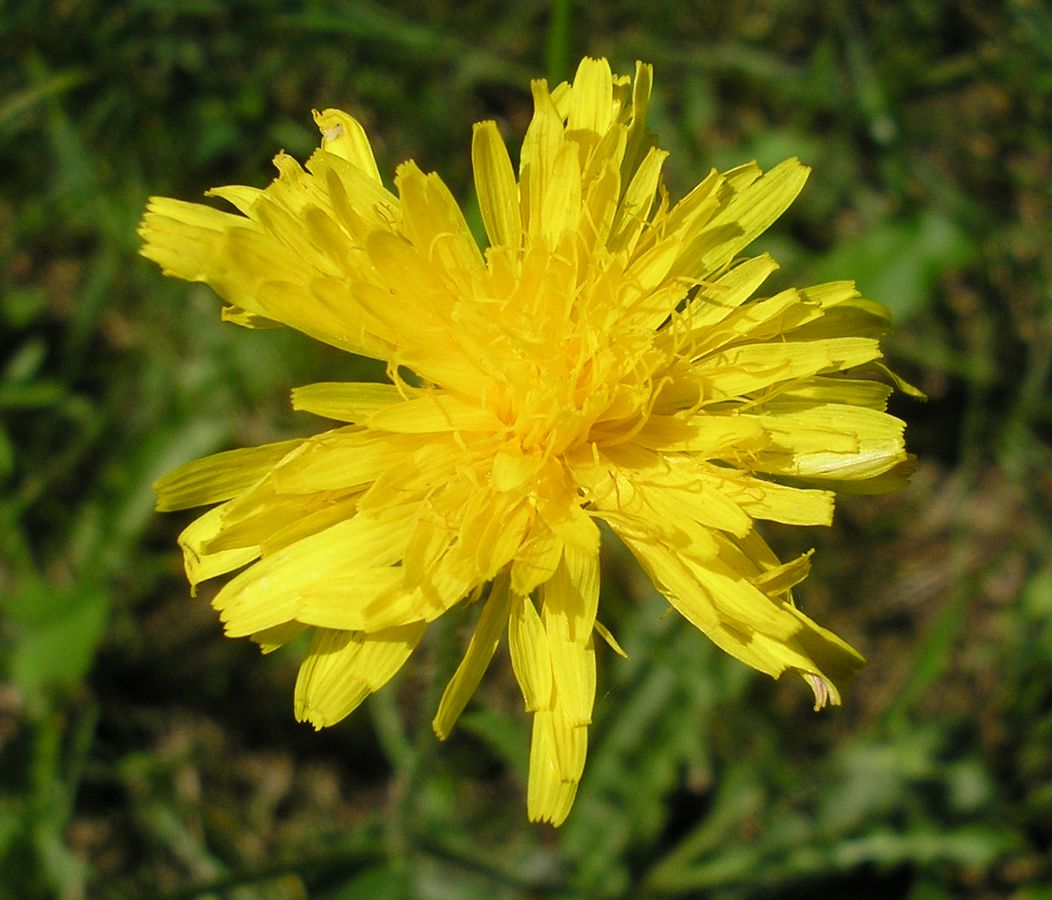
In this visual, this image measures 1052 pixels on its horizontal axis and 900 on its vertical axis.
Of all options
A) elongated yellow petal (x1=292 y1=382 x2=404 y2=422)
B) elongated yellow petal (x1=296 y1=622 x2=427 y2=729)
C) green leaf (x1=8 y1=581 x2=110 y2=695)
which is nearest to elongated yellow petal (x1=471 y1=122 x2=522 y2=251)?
elongated yellow petal (x1=292 y1=382 x2=404 y2=422)

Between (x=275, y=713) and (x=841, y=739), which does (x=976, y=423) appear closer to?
(x=841, y=739)

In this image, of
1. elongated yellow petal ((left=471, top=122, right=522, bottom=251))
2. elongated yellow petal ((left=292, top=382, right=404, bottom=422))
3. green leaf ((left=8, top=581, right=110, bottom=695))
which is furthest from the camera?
green leaf ((left=8, top=581, right=110, bottom=695))

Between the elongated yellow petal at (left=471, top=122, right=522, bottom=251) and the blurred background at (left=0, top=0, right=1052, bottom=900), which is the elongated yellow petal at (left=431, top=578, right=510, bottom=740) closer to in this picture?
the elongated yellow petal at (left=471, top=122, right=522, bottom=251)

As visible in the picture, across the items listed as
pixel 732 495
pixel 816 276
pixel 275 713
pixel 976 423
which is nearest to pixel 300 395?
pixel 732 495

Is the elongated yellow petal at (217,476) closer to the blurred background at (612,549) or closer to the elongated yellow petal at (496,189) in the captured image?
the elongated yellow petal at (496,189)

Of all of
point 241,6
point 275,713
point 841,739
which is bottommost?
point 841,739

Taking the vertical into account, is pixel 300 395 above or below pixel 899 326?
above
